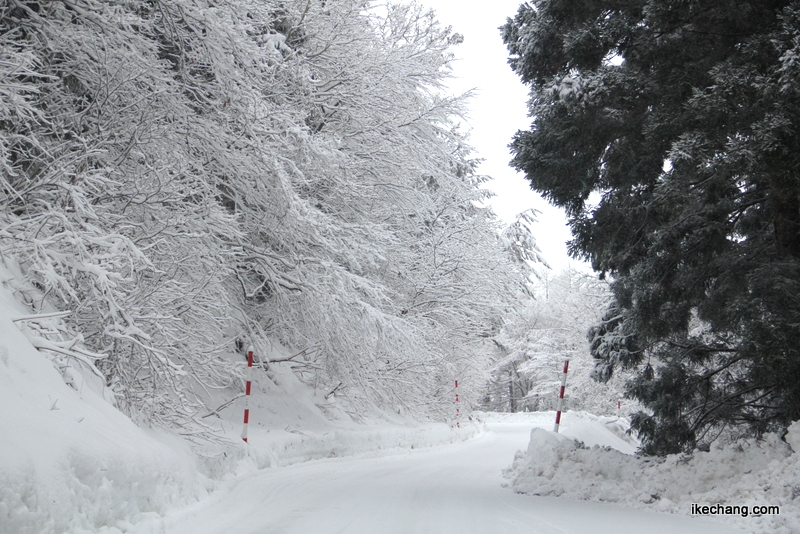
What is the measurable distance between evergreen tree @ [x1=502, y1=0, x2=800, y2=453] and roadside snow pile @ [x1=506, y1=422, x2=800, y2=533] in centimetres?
86

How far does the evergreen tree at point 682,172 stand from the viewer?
589 centimetres

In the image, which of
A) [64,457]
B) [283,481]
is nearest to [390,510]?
[283,481]

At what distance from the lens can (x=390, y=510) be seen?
559 centimetres

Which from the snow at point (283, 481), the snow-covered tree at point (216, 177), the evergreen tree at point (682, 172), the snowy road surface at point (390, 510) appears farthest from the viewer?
the evergreen tree at point (682, 172)

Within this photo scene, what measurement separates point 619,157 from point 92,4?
6.12m

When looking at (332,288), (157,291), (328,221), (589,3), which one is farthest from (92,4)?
(589,3)

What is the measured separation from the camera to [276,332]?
10.7m

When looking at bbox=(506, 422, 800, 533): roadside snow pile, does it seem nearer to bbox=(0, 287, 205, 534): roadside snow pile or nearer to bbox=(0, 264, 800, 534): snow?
bbox=(0, 264, 800, 534): snow

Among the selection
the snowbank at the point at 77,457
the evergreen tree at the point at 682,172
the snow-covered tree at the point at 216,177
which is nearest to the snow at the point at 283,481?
the snowbank at the point at 77,457

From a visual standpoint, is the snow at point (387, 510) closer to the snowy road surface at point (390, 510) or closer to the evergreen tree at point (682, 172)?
the snowy road surface at point (390, 510)

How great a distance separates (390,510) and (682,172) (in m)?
4.32

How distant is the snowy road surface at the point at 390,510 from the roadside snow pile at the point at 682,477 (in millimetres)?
316

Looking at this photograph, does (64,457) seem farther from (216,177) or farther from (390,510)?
(216,177)

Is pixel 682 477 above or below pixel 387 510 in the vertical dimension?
above
